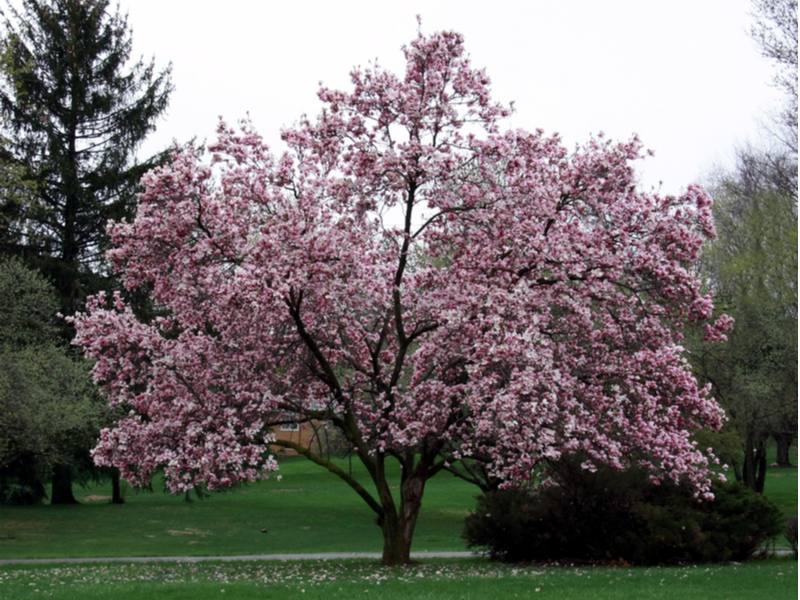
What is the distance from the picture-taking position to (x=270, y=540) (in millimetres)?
28500

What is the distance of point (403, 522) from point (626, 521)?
458cm

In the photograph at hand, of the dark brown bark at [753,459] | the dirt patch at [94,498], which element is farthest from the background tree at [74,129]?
the dark brown bark at [753,459]

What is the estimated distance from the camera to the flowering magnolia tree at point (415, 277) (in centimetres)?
1304

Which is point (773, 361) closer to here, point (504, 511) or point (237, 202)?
point (504, 511)

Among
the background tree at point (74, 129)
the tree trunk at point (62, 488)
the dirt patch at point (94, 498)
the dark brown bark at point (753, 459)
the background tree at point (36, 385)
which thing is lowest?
the dirt patch at point (94, 498)

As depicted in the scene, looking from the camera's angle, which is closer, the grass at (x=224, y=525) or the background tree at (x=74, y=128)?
the grass at (x=224, y=525)

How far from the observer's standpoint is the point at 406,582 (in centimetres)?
1245

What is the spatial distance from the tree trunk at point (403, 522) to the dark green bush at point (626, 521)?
2.51 m

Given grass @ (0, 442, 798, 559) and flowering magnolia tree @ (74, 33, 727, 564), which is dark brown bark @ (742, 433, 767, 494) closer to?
grass @ (0, 442, 798, 559)

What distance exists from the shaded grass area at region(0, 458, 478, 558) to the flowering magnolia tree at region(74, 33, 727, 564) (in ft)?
38.0

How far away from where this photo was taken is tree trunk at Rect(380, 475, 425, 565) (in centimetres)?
1560

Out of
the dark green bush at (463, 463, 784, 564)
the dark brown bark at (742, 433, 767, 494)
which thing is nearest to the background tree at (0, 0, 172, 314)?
the dark green bush at (463, 463, 784, 564)

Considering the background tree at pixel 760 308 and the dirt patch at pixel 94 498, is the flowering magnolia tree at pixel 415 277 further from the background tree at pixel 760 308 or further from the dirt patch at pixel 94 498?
the dirt patch at pixel 94 498

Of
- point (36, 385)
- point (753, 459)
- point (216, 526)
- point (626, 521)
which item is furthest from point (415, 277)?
point (753, 459)
